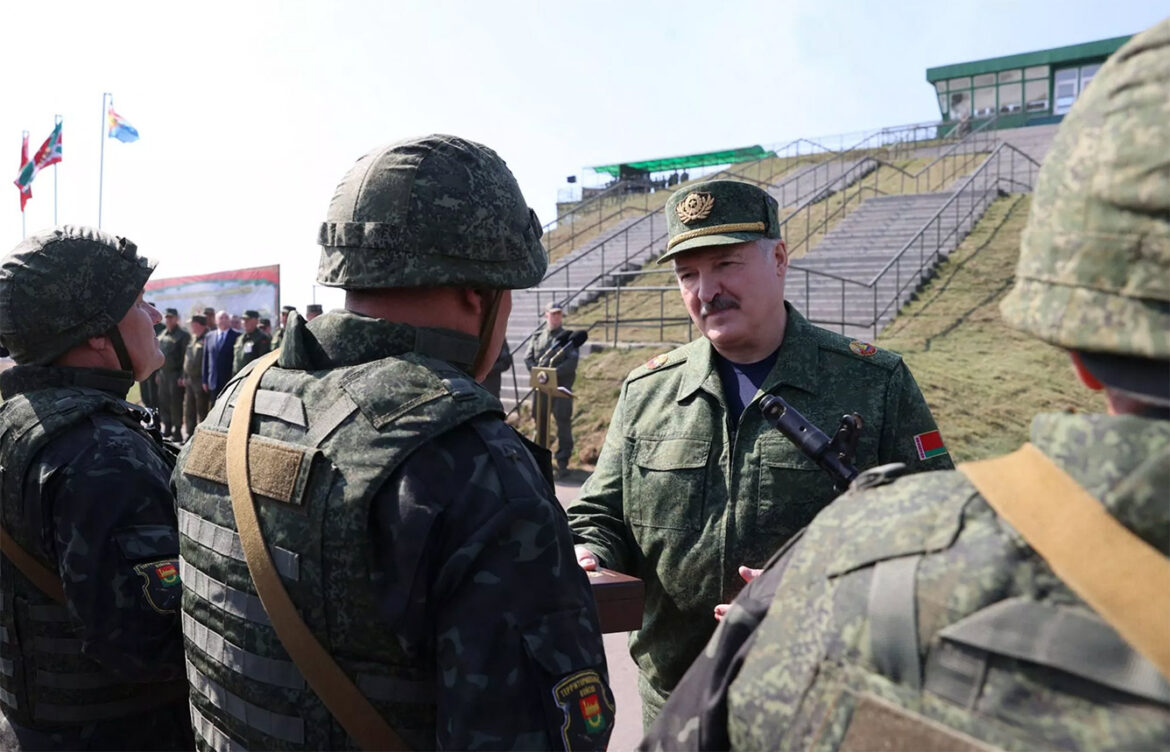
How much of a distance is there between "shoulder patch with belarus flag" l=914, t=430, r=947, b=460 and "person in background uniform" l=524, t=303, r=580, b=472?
7.42 metres

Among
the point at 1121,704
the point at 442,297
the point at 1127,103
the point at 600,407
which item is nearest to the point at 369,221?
the point at 442,297

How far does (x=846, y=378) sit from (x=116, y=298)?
2281mm

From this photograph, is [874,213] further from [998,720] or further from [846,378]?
[998,720]

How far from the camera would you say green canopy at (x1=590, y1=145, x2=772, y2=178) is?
37.2m

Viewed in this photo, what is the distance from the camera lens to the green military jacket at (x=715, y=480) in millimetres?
2529

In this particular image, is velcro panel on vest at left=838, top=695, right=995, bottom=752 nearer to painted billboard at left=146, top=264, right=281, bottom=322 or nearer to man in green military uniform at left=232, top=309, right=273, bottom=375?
man in green military uniform at left=232, top=309, right=273, bottom=375

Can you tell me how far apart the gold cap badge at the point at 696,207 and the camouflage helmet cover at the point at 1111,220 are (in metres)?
1.87

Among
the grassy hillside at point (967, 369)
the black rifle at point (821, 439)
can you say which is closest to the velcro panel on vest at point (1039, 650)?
the black rifle at point (821, 439)

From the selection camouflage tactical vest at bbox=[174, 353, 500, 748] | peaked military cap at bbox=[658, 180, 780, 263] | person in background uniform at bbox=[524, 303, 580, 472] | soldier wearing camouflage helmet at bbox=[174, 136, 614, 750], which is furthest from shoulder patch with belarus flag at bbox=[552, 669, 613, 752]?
person in background uniform at bbox=[524, 303, 580, 472]

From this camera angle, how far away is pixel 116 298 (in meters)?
2.80

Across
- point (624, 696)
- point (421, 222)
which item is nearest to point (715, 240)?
point (421, 222)

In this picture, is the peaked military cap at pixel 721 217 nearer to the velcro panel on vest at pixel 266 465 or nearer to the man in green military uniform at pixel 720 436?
the man in green military uniform at pixel 720 436

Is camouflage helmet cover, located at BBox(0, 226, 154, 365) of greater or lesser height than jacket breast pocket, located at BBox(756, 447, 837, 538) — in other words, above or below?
above

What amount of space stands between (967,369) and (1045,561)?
10.7m
